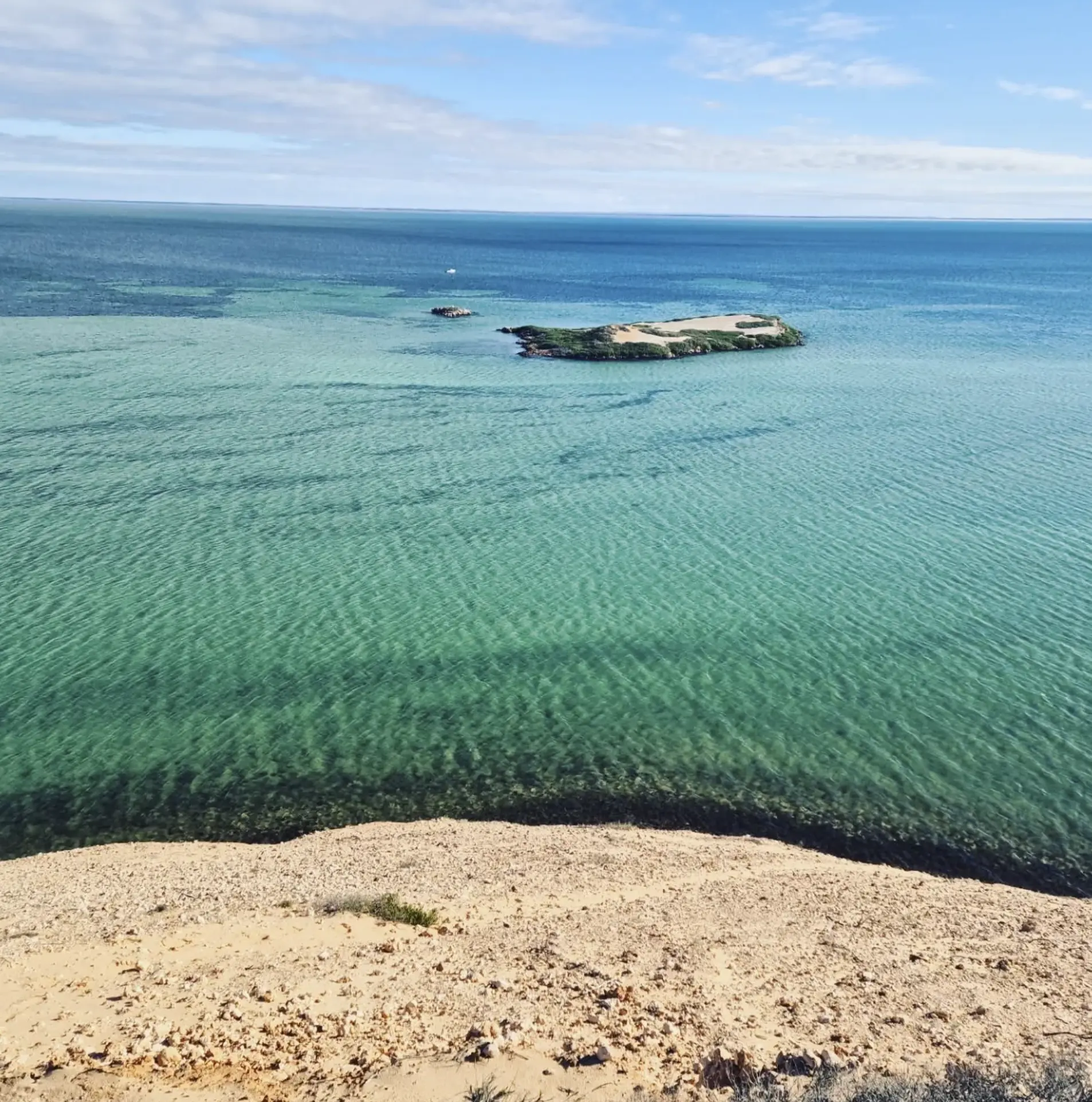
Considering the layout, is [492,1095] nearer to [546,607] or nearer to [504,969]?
[504,969]

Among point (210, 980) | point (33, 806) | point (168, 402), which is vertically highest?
point (168, 402)

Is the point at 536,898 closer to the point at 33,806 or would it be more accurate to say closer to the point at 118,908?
the point at 118,908

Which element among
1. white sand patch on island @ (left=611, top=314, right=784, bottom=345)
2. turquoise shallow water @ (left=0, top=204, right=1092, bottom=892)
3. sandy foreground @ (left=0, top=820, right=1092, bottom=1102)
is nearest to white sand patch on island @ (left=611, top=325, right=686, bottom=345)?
white sand patch on island @ (left=611, top=314, right=784, bottom=345)

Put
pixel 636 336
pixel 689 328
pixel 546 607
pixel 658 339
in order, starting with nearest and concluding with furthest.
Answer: pixel 546 607, pixel 636 336, pixel 658 339, pixel 689 328

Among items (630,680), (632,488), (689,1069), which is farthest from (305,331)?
(689,1069)

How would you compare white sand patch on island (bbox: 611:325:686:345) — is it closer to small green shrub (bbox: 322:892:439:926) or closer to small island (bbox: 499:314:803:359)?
small island (bbox: 499:314:803:359)

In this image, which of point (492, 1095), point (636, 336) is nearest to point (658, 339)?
point (636, 336)
